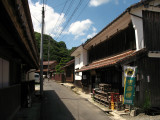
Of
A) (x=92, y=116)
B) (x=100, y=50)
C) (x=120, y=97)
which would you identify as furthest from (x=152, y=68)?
(x=100, y=50)

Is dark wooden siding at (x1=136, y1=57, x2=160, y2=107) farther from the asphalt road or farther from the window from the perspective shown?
the window

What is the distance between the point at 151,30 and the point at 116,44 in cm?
338

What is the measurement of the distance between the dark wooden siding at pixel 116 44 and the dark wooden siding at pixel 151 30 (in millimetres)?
928

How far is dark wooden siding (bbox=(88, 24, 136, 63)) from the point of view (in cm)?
1052

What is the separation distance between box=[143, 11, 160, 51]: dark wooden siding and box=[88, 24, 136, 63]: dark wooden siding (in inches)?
36.5

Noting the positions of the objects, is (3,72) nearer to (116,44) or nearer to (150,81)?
(150,81)

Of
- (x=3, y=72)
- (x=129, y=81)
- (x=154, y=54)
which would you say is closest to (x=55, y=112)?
(x=3, y=72)

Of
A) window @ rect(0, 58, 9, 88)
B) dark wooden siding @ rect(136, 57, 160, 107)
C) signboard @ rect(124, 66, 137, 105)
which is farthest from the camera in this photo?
dark wooden siding @ rect(136, 57, 160, 107)

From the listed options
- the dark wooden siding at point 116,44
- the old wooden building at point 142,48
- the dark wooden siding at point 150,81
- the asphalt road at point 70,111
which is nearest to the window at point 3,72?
the asphalt road at point 70,111

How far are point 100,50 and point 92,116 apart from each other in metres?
8.62

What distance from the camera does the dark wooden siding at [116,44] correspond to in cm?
1052

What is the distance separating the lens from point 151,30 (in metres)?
9.58

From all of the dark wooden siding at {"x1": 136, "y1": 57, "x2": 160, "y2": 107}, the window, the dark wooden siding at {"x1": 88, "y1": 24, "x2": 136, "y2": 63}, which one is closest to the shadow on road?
the window

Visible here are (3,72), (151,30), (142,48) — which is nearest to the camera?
(3,72)
